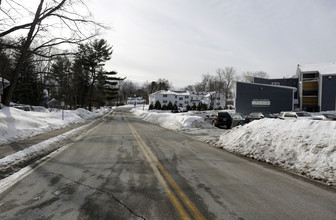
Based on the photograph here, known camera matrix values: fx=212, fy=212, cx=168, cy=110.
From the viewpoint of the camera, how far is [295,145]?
6922 mm

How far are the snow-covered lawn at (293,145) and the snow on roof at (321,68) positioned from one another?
139ft

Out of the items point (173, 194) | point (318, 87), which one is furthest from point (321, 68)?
point (173, 194)

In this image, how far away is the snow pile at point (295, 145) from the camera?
578 centimetres

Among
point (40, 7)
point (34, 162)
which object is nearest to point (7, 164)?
point (34, 162)

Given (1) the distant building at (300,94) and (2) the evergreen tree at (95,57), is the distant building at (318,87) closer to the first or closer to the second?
(1) the distant building at (300,94)

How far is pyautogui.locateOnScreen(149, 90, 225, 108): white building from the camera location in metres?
92.8

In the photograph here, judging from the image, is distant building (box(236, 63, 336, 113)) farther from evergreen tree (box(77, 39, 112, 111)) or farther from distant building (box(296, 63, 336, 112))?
evergreen tree (box(77, 39, 112, 111))

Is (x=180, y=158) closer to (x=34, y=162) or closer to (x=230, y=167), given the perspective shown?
(x=230, y=167)

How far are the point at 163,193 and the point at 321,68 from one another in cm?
5113

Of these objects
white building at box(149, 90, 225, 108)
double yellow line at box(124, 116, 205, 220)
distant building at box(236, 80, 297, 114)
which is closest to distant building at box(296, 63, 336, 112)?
distant building at box(236, 80, 297, 114)

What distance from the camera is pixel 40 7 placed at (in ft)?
48.5

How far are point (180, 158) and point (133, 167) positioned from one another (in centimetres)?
200

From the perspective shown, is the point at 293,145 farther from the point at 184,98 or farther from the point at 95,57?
the point at 184,98

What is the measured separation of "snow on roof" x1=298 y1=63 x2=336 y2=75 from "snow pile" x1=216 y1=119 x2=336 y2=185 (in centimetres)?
4241
